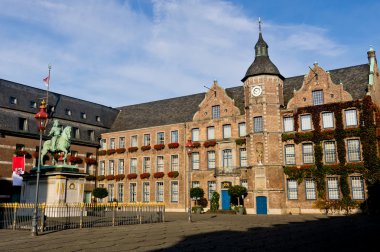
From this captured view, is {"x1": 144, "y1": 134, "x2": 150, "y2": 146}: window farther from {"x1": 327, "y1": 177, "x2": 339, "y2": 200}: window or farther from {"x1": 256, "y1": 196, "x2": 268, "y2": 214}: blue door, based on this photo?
{"x1": 327, "y1": 177, "x2": 339, "y2": 200}: window

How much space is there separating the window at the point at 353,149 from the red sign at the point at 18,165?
31.1 metres

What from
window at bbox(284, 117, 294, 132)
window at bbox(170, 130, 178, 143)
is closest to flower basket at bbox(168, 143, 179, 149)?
window at bbox(170, 130, 178, 143)

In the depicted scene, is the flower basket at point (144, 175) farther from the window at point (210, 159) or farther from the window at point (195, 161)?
the window at point (210, 159)

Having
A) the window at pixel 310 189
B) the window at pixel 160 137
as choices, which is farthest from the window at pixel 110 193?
the window at pixel 310 189

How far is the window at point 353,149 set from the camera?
108ft

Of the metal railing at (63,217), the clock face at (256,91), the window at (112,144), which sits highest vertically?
the clock face at (256,91)

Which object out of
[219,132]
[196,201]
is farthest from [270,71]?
[196,201]

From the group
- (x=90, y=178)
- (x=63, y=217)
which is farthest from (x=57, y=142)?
(x=90, y=178)

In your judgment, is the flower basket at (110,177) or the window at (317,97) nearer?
the window at (317,97)

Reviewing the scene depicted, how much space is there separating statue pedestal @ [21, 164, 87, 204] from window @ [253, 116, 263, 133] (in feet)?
59.6

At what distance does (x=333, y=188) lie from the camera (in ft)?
111

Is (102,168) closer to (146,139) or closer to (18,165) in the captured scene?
(146,139)

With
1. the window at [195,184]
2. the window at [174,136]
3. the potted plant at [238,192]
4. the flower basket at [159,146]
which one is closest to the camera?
the potted plant at [238,192]

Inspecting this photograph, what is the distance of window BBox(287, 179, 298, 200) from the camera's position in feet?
115
